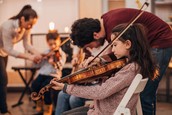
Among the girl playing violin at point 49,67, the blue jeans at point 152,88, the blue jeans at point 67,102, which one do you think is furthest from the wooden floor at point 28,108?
the blue jeans at point 152,88

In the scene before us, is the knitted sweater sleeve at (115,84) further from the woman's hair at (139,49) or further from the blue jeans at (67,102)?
the blue jeans at (67,102)

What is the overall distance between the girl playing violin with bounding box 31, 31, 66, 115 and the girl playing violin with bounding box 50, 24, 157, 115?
1.72 meters

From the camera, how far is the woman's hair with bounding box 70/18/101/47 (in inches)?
76.1

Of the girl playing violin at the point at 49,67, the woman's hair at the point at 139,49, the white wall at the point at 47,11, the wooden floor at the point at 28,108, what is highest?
the woman's hair at the point at 139,49

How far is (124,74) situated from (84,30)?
520 millimetres

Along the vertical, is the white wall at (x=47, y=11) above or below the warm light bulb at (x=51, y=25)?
above

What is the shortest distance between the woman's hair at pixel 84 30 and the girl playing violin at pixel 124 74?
0.34 meters

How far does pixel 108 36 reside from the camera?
1960 mm

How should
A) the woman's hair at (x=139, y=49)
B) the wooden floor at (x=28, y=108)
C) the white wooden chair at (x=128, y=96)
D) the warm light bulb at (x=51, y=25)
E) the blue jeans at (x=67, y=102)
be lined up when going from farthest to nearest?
the warm light bulb at (x=51, y=25), the wooden floor at (x=28, y=108), the blue jeans at (x=67, y=102), the woman's hair at (x=139, y=49), the white wooden chair at (x=128, y=96)

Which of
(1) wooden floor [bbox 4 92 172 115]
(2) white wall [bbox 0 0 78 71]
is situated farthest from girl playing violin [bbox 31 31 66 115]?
(2) white wall [bbox 0 0 78 71]

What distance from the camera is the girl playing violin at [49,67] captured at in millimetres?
3346

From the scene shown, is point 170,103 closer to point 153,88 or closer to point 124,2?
point 124,2

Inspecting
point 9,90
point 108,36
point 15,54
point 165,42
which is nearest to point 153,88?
point 165,42

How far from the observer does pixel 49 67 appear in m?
3.42
